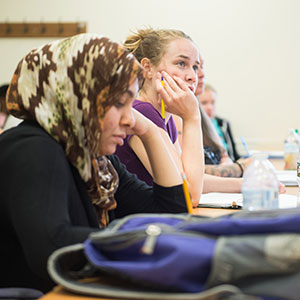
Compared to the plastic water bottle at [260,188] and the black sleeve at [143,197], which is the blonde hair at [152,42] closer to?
the black sleeve at [143,197]

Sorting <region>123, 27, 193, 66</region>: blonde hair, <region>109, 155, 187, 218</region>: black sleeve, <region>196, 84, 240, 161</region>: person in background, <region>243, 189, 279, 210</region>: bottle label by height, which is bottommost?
<region>196, 84, 240, 161</region>: person in background

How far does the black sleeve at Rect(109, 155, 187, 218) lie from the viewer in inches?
52.9

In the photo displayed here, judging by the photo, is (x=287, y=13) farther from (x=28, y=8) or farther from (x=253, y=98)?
(x=28, y=8)

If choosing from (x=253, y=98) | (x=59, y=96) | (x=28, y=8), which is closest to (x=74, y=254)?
(x=59, y=96)

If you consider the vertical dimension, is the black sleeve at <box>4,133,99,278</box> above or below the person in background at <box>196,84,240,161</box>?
above

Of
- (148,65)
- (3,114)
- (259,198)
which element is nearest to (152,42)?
(148,65)

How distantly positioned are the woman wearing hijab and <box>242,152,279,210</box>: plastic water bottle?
1.04 feet

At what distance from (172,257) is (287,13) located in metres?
4.38

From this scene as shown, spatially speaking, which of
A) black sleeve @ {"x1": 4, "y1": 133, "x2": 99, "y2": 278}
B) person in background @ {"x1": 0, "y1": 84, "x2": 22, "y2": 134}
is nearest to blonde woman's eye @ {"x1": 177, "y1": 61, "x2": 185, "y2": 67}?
black sleeve @ {"x1": 4, "y1": 133, "x2": 99, "y2": 278}

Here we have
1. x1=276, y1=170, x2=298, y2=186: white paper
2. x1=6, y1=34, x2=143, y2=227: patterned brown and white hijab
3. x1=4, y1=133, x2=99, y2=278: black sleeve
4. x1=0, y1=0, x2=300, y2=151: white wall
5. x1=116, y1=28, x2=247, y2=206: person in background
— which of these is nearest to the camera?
x1=4, y1=133, x2=99, y2=278: black sleeve

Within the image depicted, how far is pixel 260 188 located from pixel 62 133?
1.52 feet

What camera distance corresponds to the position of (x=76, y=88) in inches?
40.1

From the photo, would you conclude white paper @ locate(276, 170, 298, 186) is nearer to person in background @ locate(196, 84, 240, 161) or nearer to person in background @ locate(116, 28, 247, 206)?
person in background @ locate(116, 28, 247, 206)

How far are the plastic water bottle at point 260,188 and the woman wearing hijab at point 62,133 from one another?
32 centimetres
